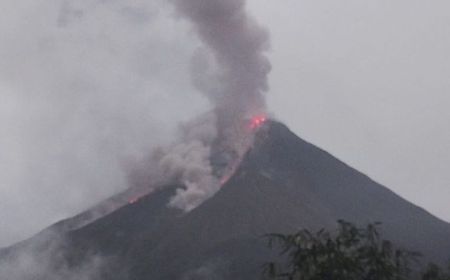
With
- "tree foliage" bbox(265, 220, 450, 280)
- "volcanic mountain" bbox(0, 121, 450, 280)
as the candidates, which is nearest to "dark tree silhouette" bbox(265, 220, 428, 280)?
"tree foliage" bbox(265, 220, 450, 280)

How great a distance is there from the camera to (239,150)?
339ft

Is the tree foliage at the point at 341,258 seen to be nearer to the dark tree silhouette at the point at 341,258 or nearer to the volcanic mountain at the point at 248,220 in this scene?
the dark tree silhouette at the point at 341,258

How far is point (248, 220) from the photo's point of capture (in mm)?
95500

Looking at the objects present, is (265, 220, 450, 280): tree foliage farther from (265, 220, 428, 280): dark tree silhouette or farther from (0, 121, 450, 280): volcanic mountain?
(0, 121, 450, 280): volcanic mountain

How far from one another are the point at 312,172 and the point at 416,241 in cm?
2598

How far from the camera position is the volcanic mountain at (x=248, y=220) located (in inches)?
3346

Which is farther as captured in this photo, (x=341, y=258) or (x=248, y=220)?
(x=248, y=220)

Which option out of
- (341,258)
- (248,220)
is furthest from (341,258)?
(248,220)

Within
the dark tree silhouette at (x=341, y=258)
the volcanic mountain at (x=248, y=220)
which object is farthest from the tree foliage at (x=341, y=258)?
the volcanic mountain at (x=248, y=220)

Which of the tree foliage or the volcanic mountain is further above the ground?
the volcanic mountain

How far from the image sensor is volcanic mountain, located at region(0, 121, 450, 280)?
279ft

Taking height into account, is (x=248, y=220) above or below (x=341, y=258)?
above

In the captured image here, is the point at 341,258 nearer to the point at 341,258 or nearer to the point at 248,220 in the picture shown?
the point at 341,258

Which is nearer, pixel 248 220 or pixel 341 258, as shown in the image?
pixel 341 258
